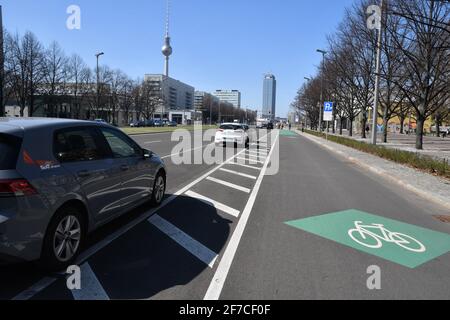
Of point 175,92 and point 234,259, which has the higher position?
point 175,92

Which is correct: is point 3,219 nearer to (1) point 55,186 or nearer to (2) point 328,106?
(1) point 55,186

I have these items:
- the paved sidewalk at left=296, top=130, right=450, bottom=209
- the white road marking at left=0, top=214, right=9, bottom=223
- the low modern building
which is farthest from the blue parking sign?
the low modern building

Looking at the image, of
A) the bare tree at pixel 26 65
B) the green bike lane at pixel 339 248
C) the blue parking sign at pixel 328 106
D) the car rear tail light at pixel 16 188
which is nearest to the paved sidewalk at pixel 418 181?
the green bike lane at pixel 339 248

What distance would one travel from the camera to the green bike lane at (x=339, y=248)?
430 cm

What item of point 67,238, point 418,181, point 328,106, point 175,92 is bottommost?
point 418,181

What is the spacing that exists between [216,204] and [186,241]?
8.60 feet

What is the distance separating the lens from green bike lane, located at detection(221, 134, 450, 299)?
169 inches

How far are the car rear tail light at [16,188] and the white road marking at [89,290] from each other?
1.08m

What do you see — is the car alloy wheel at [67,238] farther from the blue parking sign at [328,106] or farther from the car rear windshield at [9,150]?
the blue parking sign at [328,106]

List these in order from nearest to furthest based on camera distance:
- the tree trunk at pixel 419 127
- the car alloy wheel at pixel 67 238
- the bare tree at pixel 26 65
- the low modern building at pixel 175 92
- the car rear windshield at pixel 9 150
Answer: the car rear windshield at pixel 9 150 → the car alloy wheel at pixel 67 238 → the tree trunk at pixel 419 127 → the bare tree at pixel 26 65 → the low modern building at pixel 175 92

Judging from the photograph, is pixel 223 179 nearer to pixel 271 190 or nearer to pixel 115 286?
pixel 271 190

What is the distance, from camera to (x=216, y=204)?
8383 mm

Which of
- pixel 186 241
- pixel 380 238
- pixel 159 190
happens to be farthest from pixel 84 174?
pixel 380 238
